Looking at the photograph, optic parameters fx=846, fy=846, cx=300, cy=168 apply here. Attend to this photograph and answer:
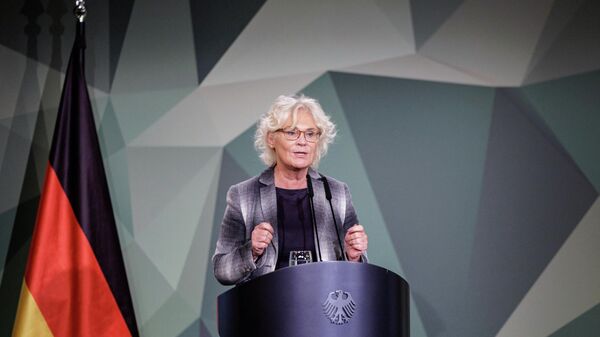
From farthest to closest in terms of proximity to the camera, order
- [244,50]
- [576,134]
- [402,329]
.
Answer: [244,50] → [576,134] → [402,329]

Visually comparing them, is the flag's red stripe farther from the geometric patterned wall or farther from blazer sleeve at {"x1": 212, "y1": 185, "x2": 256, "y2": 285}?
blazer sleeve at {"x1": 212, "y1": 185, "x2": 256, "y2": 285}

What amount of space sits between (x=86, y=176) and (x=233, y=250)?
1105mm

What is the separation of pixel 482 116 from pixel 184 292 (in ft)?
5.19

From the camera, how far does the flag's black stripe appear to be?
368 cm

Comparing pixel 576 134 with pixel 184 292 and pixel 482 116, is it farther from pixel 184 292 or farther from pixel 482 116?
pixel 184 292

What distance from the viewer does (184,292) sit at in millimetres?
3891

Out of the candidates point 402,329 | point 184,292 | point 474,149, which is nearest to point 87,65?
point 184,292

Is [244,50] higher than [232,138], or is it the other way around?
[244,50]

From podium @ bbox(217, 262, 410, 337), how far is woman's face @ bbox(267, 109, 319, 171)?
2.10 feet

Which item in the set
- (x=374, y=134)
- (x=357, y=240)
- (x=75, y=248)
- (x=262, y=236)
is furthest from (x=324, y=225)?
(x=75, y=248)

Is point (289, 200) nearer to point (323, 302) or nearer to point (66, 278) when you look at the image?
point (323, 302)

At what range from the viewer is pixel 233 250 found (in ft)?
9.61

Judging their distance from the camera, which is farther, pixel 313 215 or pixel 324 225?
pixel 324 225

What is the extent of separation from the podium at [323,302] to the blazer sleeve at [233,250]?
0.26 meters
